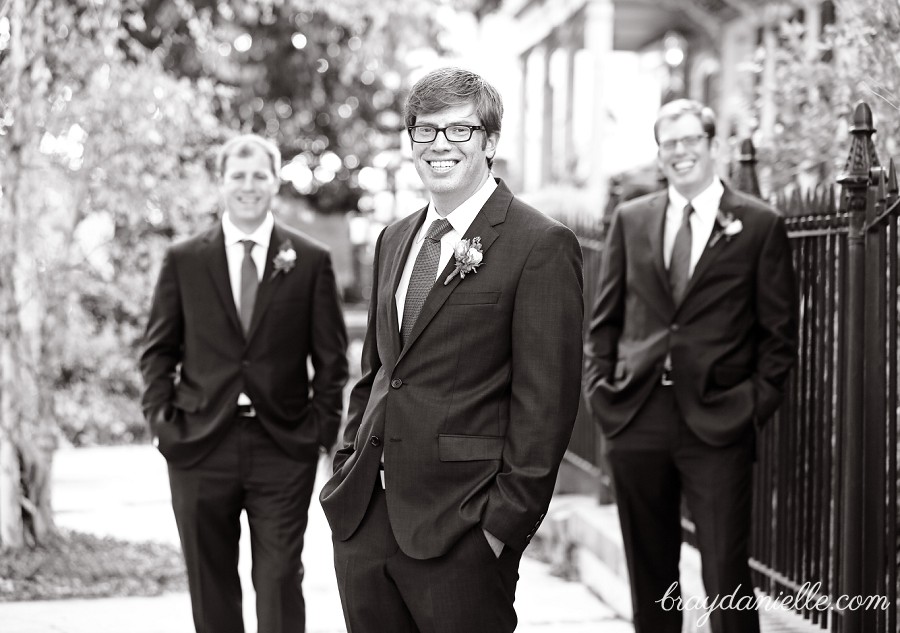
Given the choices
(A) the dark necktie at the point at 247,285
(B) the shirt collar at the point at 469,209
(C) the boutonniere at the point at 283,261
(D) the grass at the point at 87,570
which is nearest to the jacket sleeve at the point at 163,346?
(A) the dark necktie at the point at 247,285

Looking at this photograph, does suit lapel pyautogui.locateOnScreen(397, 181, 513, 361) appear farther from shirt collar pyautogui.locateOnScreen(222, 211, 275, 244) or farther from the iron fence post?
shirt collar pyautogui.locateOnScreen(222, 211, 275, 244)

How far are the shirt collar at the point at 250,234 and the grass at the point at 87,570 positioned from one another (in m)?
2.71

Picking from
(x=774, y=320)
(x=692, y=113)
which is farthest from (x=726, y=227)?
(x=692, y=113)

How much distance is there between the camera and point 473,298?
348 cm

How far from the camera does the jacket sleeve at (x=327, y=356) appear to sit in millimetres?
5484

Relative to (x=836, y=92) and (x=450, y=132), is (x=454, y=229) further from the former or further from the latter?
(x=836, y=92)

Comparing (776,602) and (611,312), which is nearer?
(611,312)

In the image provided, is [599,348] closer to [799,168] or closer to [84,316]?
[799,168]

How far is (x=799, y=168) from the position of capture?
7152mm

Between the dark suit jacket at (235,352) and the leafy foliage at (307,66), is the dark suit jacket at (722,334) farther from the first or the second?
the leafy foliage at (307,66)

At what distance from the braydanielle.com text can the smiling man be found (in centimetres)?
161

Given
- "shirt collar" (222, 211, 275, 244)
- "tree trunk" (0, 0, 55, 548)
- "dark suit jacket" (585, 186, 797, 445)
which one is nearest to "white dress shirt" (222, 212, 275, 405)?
"shirt collar" (222, 211, 275, 244)

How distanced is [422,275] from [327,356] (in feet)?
6.37

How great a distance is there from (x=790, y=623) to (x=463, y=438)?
275 centimetres
